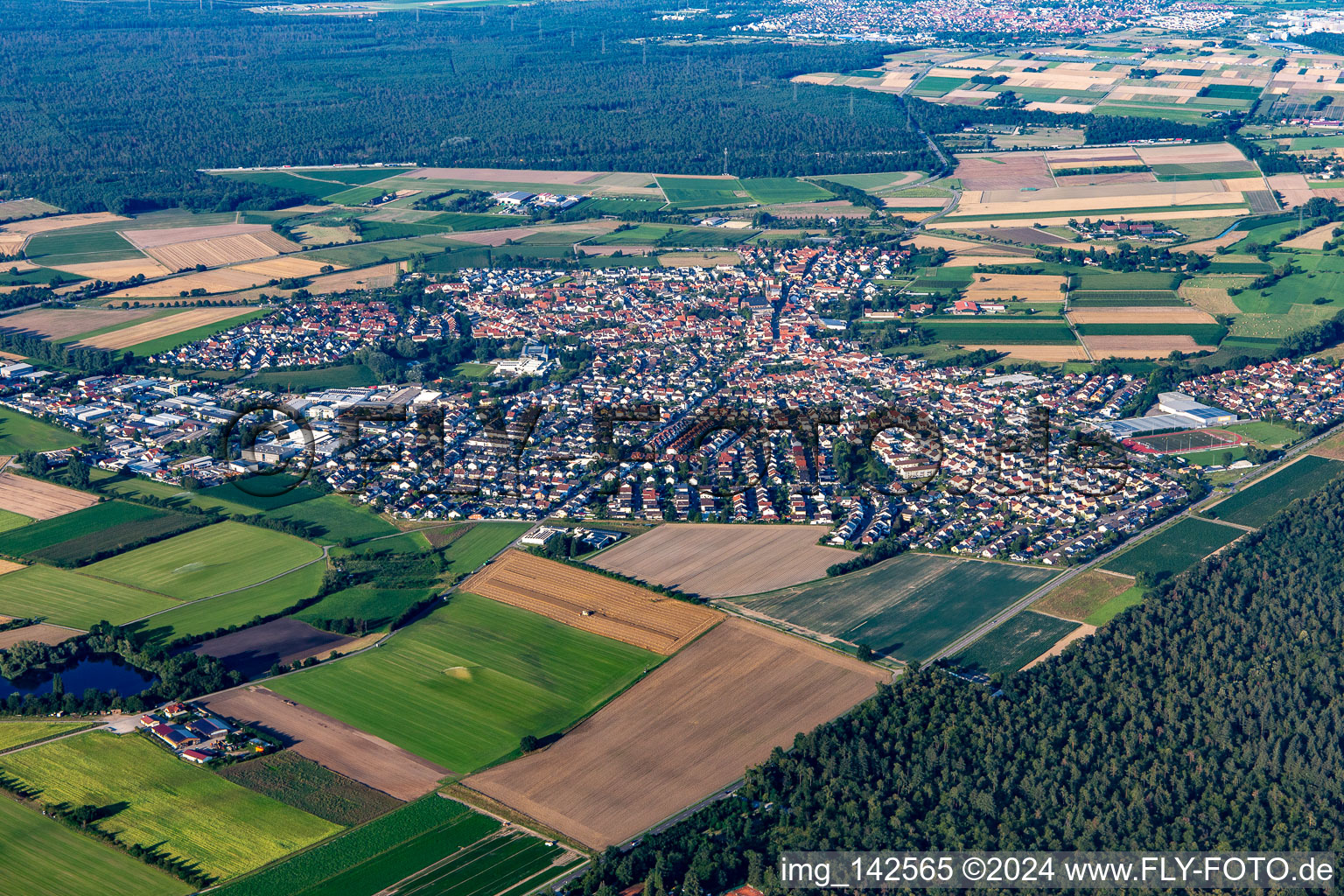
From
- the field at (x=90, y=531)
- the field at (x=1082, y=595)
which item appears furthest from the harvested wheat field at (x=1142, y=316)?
the field at (x=90, y=531)

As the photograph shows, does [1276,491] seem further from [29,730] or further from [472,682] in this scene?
[29,730]

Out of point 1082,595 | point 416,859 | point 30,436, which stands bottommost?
point 416,859

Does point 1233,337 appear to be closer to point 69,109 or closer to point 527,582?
point 527,582

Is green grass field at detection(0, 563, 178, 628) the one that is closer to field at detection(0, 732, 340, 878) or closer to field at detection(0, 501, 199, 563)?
field at detection(0, 501, 199, 563)

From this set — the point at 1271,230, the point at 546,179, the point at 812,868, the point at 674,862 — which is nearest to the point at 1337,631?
the point at 812,868

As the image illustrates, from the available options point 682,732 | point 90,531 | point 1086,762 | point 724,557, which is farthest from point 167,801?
point 1086,762

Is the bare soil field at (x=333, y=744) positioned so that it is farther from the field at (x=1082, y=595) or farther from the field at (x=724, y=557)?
the field at (x=1082, y=595)

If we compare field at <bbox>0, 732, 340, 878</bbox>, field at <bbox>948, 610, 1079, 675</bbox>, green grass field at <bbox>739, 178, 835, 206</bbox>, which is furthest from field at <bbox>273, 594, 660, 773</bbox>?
green grass field at <bbox>739, 178, 835, 206</bbox>
